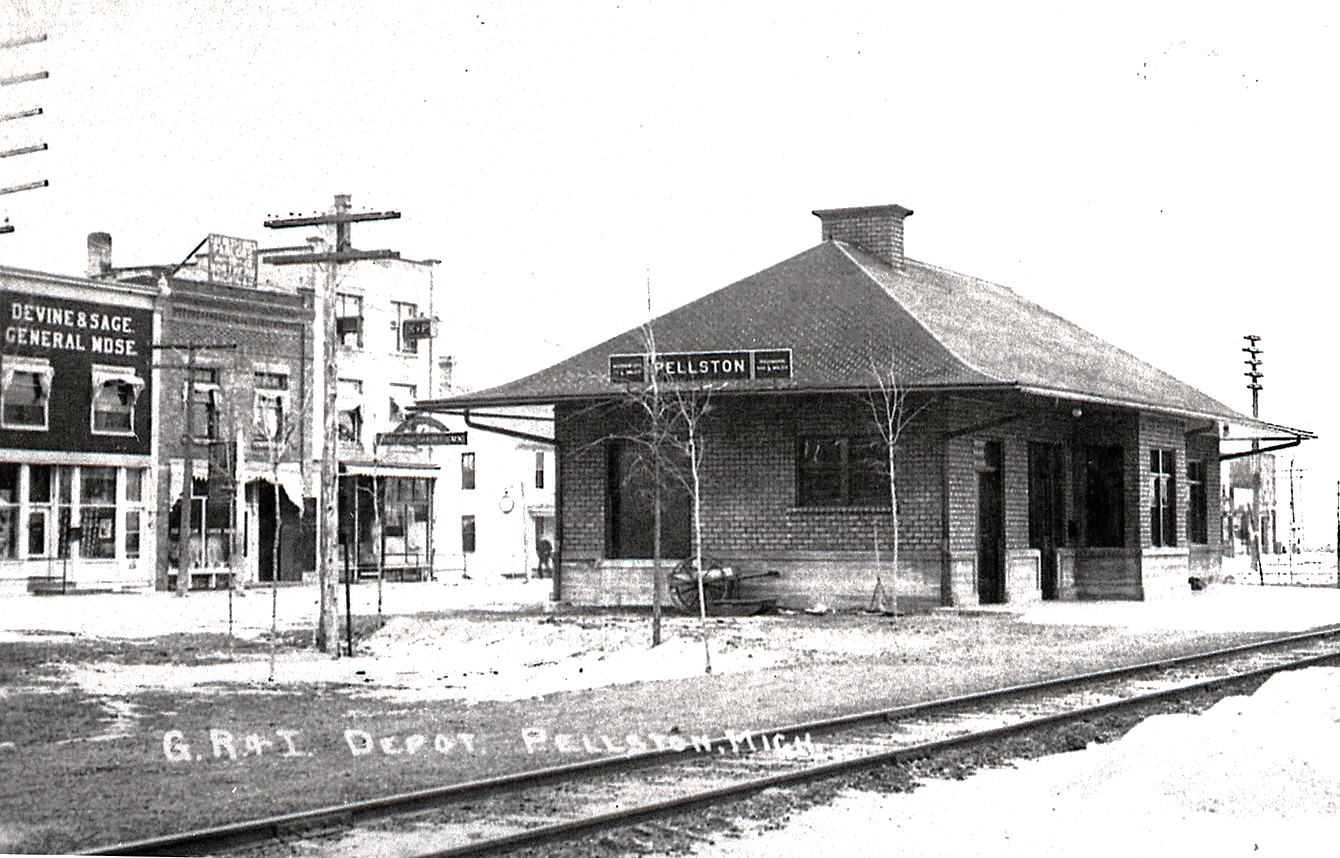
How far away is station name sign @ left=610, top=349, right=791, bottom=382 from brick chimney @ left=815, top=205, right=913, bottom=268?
773 centimetres

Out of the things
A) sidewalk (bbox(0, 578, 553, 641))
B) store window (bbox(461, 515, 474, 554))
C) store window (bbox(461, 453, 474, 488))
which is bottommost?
sidewalk (bbox(0, 578, 553, 641))

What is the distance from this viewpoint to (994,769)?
10.8m

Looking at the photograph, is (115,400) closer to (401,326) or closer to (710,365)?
(401,326)

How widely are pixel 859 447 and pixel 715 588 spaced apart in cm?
323

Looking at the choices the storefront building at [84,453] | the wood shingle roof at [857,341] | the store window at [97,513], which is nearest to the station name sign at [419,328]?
the storefront building at [84,453]

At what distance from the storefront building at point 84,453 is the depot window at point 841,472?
12351 mm

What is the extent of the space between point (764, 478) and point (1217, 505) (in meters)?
17.8

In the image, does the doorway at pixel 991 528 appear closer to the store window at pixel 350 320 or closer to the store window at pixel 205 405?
the store window at pixel 205 405

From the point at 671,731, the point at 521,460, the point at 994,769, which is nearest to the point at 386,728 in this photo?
the point at 671,731

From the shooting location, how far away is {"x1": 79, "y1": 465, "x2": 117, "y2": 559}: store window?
41375mm

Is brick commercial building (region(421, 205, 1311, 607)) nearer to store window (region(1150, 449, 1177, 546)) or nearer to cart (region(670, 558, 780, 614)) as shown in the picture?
store window (region(1150, 449, 1177, 546))

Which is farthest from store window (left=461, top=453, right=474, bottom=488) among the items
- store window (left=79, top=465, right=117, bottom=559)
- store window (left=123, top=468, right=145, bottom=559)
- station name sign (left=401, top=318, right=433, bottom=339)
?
store window (left=79, top=465, right=117, bottom=559)

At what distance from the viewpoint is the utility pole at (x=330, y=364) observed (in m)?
20.0

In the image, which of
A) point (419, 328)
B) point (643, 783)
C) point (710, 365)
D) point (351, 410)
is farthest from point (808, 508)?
point (351, 410)
